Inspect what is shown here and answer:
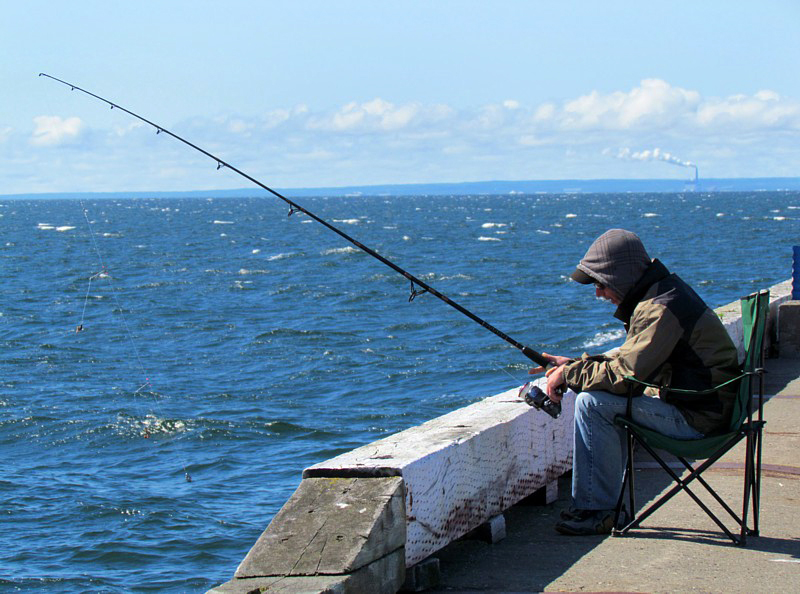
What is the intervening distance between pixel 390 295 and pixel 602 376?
2807 cm

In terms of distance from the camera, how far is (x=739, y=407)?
4504 millimetres

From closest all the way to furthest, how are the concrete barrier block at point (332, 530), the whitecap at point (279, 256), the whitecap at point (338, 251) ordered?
1. the concrete barrier block at point (332, 530)
2. the whitecap at point (279, 256)
3. the whitecap at point (338, 251)

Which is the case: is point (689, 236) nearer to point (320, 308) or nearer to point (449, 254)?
point (449, 254)

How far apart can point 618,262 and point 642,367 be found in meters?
0.45

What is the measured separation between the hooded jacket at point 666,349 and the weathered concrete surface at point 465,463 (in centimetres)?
48

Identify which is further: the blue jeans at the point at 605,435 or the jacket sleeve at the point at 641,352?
the blue jeans at the point at 605,435

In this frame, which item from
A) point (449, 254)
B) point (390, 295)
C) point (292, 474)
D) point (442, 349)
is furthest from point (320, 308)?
point (449, 254)

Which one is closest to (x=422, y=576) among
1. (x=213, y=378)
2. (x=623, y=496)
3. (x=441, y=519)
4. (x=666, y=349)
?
(x=441, y=519)

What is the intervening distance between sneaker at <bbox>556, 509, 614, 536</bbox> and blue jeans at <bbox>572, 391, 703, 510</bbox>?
0.04 m

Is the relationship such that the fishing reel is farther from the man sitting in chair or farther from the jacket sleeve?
the jacket sleeve

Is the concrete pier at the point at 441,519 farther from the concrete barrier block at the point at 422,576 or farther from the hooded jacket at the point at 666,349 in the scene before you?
the hooded jacket at the point at 666,349

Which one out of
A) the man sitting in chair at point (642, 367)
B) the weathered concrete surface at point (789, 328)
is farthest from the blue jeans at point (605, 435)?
the weathered concrete surface at point (789, 328)

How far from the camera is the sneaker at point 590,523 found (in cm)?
479

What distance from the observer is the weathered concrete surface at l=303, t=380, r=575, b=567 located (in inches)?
165
